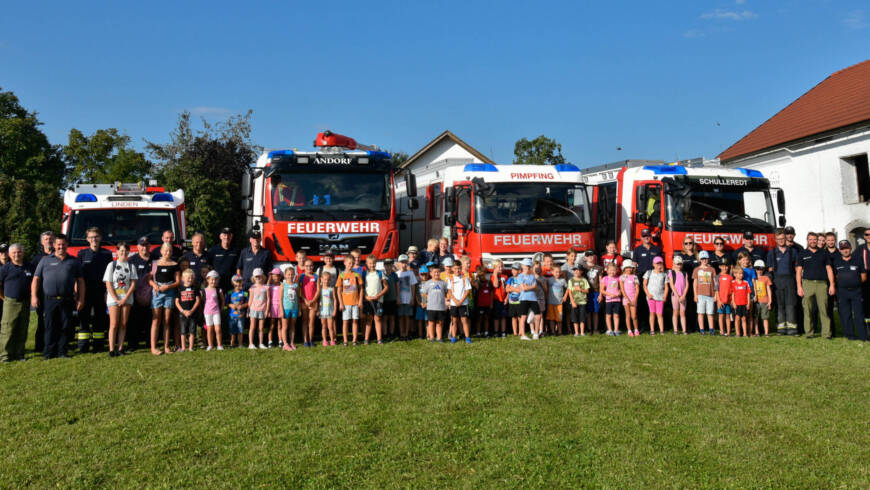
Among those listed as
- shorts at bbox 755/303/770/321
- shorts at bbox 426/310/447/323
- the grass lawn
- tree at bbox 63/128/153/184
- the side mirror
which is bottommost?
the grass lawn

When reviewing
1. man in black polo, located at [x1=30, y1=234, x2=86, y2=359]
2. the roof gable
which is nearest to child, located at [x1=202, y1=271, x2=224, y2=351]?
man in black polo, located at [x1=30, y1=234, x2=86, y2=359]

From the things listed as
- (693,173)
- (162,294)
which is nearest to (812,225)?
(693,173)

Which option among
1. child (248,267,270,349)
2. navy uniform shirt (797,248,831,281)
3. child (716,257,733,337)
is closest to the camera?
child (248,267,270,349)

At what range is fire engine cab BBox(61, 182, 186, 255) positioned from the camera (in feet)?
38.7

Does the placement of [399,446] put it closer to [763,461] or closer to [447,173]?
[763,461]

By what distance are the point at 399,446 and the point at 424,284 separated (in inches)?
210

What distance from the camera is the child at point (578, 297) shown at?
1092 cm

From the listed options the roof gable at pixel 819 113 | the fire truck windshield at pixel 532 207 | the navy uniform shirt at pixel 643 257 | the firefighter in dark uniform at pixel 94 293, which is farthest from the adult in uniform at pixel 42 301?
the roof gable at pixel 819 113

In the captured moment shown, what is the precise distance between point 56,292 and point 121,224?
314 centimetres

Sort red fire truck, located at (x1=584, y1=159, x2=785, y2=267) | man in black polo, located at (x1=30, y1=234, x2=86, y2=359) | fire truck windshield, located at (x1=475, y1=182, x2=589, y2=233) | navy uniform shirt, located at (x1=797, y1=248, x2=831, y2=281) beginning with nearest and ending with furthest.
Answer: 1. man in black polo, located at (x1=30, y1=234, x2=86, y2=359)
2. navy uniform shirt, located at (x1=797, y1=248, x2=831, y2=281)
3. fire truck windshield, located at (x1=475, y1=182, x2=589, y2=233)
4. red fire truck, located at (x1=584, y1=159, x2=785, y2=267)

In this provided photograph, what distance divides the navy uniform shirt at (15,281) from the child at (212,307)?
2458 millimetres

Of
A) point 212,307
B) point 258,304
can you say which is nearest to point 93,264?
point 212,307

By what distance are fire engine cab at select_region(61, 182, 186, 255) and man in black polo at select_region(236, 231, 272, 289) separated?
2.22 m

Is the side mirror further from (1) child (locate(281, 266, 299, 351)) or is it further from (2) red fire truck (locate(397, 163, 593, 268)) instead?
(1) child (locate(281, 266, 299, 351))
